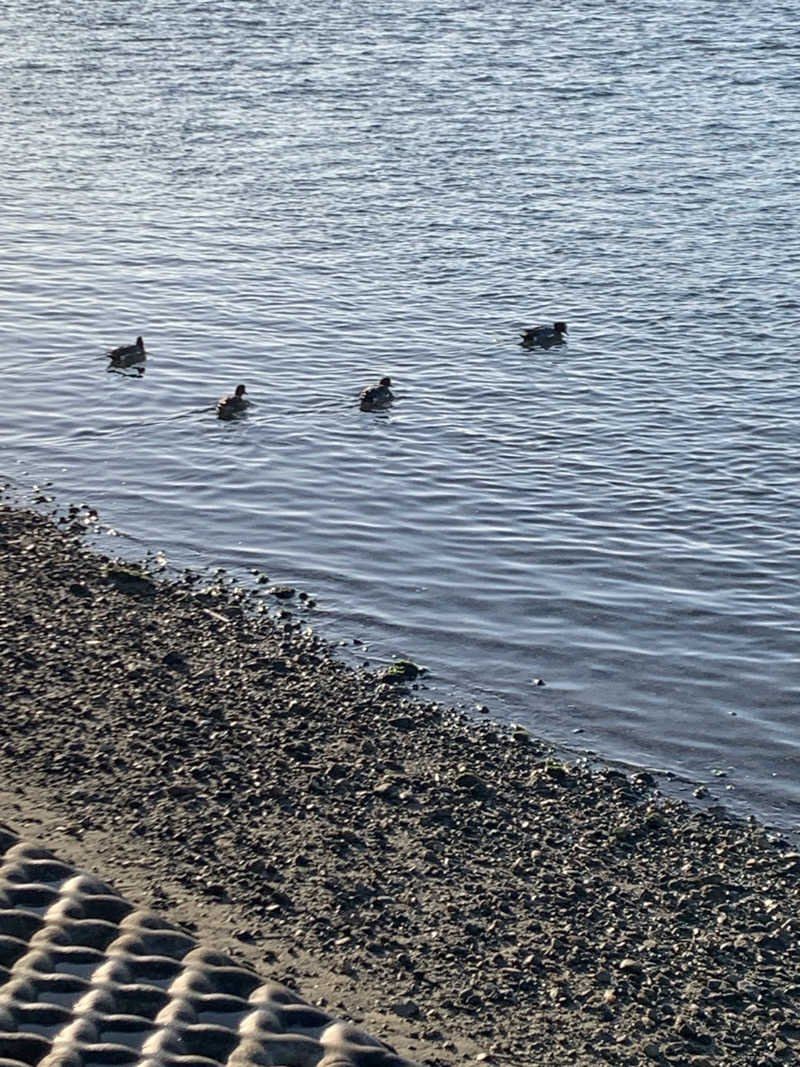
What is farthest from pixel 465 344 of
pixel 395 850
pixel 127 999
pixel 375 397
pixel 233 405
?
pixel 127 999

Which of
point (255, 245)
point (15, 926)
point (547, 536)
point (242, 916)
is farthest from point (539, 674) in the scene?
point (255, 245)

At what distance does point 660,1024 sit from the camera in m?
13.1

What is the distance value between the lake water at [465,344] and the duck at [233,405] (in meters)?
0.30

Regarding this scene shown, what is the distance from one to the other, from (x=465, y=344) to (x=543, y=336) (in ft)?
5.50

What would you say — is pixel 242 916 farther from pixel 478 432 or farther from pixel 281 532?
pixel 478 432

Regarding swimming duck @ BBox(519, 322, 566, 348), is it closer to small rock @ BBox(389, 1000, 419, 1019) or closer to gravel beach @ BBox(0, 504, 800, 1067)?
gravel beach @ BBox(0, 504, 800, 1067)

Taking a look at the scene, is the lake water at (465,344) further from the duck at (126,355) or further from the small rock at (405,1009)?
the small rock at (405,1009)

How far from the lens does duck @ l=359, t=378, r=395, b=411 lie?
93.6ft

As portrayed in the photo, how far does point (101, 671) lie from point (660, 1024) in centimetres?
800

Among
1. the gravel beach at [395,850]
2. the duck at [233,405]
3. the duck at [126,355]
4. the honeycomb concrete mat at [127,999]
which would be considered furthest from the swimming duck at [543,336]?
the honeycomb concrete mat at [127,999]

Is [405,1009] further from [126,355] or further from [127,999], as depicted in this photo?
[126,355]

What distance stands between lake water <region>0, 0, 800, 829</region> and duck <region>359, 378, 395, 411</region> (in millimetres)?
251

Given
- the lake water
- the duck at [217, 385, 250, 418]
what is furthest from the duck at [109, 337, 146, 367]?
the duck at [217, 385, 250, 418]

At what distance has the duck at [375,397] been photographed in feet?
93.6
